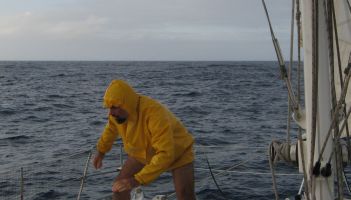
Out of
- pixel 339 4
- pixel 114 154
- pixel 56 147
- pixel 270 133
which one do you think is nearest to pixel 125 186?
pixel 339 4

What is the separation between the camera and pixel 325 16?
3.04m

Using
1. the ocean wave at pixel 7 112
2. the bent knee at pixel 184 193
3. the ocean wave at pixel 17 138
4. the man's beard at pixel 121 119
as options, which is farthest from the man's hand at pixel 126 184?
the ocean wave at pixel 7 112

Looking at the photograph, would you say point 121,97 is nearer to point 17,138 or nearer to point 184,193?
point 184,193

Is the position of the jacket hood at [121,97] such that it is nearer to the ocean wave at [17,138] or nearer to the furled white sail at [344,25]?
the furled white sail at [344,25]

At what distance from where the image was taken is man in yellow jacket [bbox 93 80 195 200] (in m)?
4.12

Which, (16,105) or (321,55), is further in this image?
(16,105)

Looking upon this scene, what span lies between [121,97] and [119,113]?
0.16m

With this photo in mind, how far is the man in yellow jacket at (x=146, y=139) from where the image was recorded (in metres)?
4.12

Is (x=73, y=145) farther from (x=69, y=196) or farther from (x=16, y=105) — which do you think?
(x=16, y=105)

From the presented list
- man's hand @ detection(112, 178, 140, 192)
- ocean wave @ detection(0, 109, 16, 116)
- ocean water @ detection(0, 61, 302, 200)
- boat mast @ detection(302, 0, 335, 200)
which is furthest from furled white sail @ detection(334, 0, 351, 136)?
ocean wave @ detection(0, 109, 16, 116)

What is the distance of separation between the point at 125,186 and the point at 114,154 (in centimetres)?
786

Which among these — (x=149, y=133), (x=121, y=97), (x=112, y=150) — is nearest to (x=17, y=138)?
(x=112, y=150)

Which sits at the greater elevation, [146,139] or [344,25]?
[344,25]

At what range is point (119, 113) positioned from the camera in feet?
14.0
